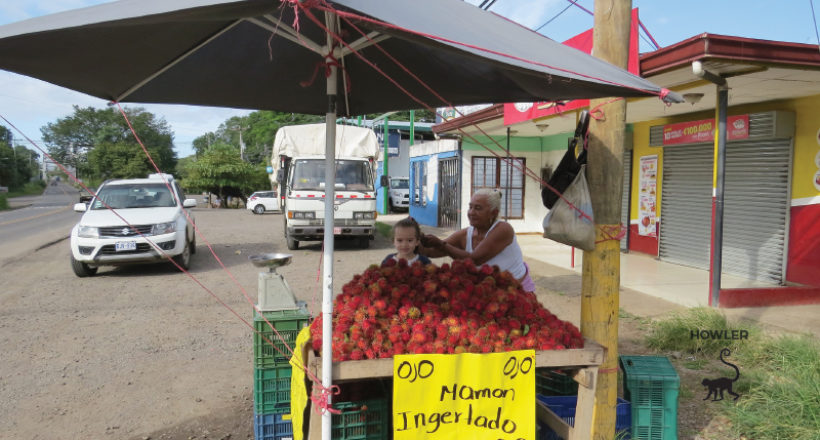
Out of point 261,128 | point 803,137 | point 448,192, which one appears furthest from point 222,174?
point 803,137

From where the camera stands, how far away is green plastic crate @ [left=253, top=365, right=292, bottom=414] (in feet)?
10.6

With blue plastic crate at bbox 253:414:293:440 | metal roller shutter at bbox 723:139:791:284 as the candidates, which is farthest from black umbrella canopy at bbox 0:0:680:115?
metal roller shutter at bbox 723:139:791:284

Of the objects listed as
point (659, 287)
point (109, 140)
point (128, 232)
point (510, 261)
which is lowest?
point (659, 287)

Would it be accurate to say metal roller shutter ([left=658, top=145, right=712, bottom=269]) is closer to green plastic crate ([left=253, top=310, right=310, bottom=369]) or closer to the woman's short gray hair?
the woman's short gray hair

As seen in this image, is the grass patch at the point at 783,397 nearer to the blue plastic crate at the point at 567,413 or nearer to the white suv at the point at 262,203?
the blue plastic crate at the point at 567,413

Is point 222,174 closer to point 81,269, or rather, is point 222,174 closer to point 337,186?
point 337,186

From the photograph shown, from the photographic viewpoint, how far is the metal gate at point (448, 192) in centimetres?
1611

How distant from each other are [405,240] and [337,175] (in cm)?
854

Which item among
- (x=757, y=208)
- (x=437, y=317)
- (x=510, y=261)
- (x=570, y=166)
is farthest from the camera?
(x=757, y=208)

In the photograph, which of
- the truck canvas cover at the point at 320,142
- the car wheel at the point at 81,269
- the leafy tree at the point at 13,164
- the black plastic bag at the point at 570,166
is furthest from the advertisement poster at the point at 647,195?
the leafy tree at the point at 13,164

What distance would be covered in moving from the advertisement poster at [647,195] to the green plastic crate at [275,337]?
8.98 meters

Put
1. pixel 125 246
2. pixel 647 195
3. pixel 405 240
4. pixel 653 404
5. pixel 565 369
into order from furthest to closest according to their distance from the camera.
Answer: pixel 647 195 < pixel 125 246 < pixel 405 240 < pixel 653 404 < pixel 565 369

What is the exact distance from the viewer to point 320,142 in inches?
513

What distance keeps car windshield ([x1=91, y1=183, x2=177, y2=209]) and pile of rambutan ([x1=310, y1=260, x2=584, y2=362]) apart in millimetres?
8283
